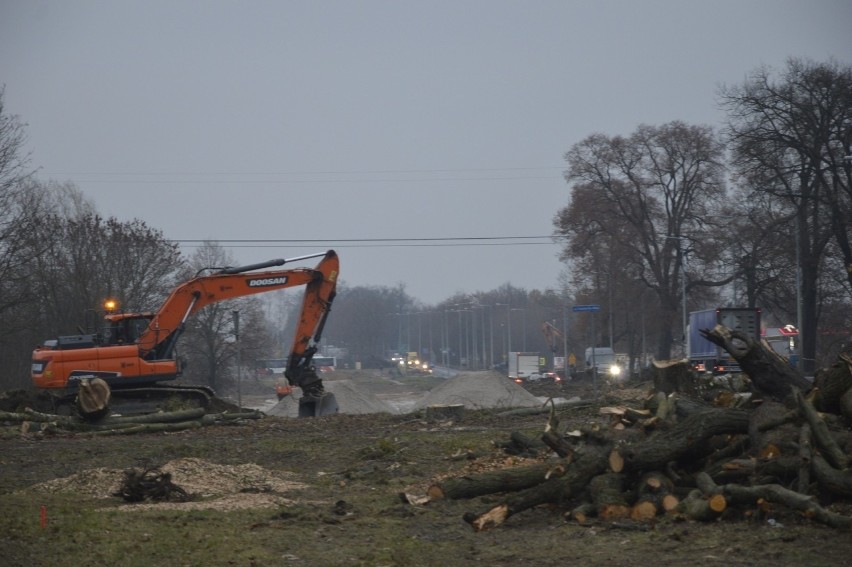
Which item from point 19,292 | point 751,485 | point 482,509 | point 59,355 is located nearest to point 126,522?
point 482,509

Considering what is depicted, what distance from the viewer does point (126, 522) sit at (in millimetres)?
12328

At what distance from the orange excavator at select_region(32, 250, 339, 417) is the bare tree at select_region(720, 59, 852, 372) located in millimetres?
19822

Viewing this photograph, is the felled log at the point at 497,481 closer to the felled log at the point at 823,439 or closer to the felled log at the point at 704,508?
the felled log at the point at 704,508

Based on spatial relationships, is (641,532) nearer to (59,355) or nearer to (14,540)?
(14,540)

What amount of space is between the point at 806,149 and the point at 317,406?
22.5 metres

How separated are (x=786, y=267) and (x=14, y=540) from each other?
4252 centimetres

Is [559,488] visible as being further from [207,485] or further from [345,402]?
[345,402]

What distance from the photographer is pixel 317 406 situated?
31406 millimetres

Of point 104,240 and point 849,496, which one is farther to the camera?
point 104,240

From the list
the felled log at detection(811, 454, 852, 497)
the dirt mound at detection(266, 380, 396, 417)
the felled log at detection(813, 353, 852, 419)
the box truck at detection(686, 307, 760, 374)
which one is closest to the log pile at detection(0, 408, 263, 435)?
the dirt mound at detection(266, 380, 396, 417)

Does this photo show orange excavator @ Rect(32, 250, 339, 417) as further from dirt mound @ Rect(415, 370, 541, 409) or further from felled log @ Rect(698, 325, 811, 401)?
felled log @ Rect(698, 325, 811, 401)

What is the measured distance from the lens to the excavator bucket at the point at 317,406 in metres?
31.4

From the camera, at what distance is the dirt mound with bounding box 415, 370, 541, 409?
34.9 m

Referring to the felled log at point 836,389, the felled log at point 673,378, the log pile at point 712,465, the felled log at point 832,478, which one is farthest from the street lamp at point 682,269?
the felled log at point 832,478
